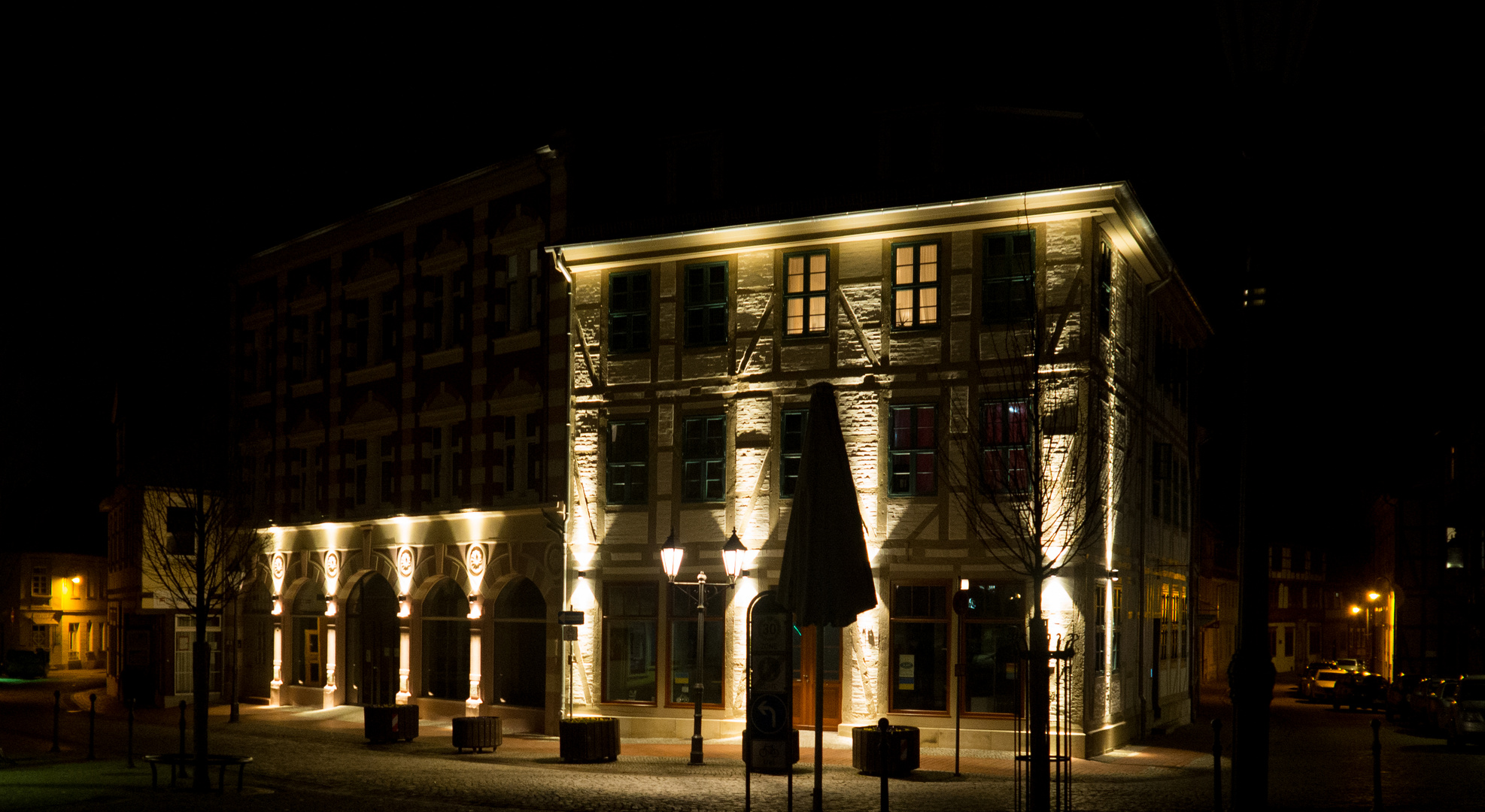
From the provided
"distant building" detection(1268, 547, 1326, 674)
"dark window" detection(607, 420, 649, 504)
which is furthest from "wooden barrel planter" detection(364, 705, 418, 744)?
"distant building" detection(1268, 547, 1326, 674)

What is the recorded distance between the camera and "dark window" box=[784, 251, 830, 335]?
89.5ft

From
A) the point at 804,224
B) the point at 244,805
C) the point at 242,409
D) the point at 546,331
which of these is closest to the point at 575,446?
the point at 546,331

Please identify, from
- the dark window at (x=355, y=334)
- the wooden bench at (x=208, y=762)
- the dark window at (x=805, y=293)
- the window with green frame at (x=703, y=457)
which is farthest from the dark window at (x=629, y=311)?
the wooden bench at (x=208, y=762)

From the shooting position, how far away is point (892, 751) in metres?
20.5

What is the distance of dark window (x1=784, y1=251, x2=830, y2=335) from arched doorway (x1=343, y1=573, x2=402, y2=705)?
44.2ft

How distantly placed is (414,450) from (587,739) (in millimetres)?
12909

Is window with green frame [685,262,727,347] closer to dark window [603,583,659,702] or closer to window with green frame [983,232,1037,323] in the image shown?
dark window [603,583,659,702]

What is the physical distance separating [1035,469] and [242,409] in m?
29.3

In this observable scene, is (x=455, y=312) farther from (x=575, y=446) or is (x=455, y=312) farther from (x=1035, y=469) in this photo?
(x=1035, y=469)

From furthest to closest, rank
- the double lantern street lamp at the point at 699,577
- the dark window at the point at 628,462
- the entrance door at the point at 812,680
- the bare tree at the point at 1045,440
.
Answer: the dark window at the point at 628,462, the entrance door at the point at 812,680, the double lantern street lamp at the point at 699,577, the bare tree at the point at 1045,440

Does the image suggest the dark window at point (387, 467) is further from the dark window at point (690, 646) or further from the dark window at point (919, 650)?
the dark window at point (919, 650)

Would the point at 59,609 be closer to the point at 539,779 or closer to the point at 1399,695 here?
the point at 539,779

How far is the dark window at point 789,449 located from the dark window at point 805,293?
5.50ft

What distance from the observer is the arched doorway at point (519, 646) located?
30.3 m
